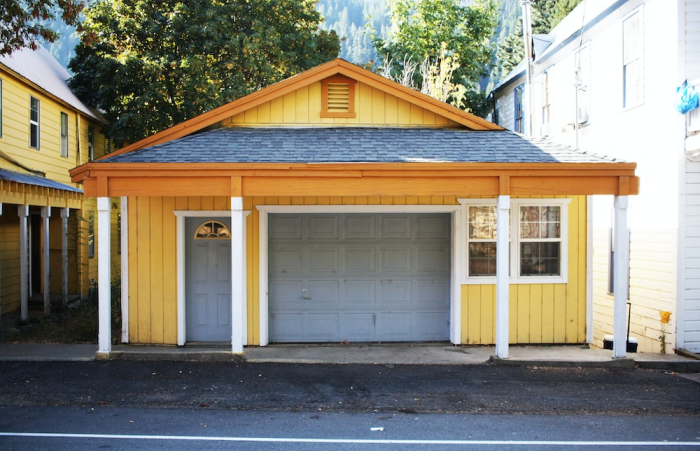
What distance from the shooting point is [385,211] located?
10.3 meters

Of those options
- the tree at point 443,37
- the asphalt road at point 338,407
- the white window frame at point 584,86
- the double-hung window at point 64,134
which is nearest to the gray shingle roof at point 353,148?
the asphalt road at point 338,407

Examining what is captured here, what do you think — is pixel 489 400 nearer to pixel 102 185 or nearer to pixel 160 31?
pixel 102 185

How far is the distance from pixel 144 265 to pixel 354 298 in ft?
11.8

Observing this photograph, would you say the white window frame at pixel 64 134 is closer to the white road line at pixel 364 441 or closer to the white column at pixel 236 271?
the white column at pixel 236 271

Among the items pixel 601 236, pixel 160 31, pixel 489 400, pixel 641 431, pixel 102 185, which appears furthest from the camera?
pixel 160 31

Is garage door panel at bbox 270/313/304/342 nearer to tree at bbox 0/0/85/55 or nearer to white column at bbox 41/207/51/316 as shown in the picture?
white column at bbox 41/207/51/316

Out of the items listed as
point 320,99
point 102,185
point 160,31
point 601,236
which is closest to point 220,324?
point 102,185

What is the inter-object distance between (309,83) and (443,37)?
2151cm

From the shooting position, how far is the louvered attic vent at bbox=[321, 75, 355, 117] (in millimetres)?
10680

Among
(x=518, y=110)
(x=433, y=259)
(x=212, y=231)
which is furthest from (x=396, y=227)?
→ (x=518, y=110)

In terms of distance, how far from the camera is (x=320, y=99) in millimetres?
10750

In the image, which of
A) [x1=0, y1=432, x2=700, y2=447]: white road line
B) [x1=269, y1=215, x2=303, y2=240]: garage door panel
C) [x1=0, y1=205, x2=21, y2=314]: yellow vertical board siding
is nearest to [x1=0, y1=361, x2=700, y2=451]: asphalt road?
[x1=0, y1=432, x2=700, y2=447]: white road line

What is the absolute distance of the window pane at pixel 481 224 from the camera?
10.3 meters

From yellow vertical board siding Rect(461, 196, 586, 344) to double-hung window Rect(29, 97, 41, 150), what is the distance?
11.9 meters
